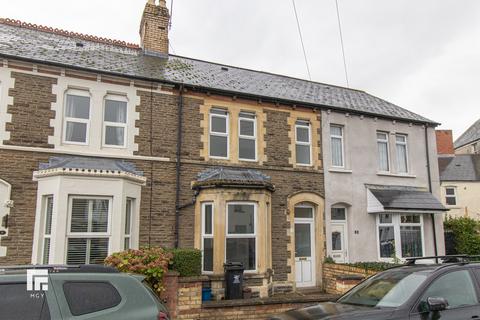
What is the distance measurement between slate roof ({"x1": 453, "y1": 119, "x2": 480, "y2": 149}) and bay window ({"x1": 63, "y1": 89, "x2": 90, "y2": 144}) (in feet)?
125

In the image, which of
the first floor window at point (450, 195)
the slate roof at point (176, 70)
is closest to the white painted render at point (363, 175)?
the slate roof at point (176, 70)

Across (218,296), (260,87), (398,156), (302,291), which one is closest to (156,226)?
(218,296)

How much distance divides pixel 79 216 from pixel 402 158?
12.4 meters

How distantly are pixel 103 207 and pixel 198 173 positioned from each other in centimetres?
308

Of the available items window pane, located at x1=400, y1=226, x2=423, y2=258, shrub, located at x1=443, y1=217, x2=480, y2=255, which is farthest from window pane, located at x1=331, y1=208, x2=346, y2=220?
shrub, located at x1=443, y1=217, x2=480, y2=255

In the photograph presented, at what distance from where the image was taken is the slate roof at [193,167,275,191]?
11.8 metres

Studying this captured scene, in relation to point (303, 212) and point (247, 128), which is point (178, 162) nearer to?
point (247, 128)

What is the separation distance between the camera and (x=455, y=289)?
5.43 m

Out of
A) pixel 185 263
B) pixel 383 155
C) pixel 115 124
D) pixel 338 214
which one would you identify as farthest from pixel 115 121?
pixel 383 155

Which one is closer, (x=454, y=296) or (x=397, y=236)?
(x=454, y=296)

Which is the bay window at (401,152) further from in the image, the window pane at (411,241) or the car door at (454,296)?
the car door at (454,296)

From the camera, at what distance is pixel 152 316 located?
164 inches

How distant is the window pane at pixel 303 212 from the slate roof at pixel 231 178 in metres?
1.62

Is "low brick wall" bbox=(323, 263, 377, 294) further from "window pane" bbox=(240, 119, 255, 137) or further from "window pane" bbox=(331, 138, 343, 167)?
"window pane" bbox=(240, 119, 255, 137)
